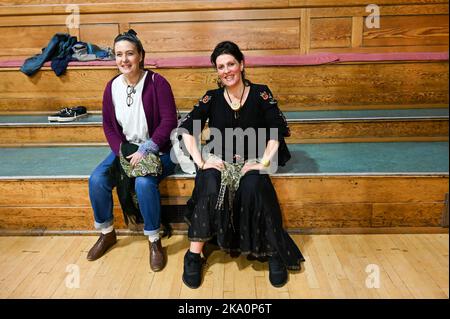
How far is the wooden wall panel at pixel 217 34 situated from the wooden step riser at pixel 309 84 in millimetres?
541

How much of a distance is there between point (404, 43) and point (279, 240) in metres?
2.45

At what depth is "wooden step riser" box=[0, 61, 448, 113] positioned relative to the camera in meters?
3.21

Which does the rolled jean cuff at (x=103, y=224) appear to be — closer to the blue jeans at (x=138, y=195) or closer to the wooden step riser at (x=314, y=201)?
the blue jeans at (x=138, y=195)

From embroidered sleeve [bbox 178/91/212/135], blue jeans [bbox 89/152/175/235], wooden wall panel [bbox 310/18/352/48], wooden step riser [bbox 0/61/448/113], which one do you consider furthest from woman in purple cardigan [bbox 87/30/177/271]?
wooden wall panel [bbox 310/18/352/48]

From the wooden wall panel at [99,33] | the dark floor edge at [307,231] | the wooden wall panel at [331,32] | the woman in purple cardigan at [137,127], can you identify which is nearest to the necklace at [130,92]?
the woman in purple cardigan at [137,127]

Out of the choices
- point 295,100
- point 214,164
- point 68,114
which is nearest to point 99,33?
point 68,114

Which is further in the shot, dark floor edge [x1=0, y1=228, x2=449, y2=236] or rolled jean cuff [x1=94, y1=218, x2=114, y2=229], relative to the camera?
dark floor edge [x1=0, y1=228, x2=449, y2=236]

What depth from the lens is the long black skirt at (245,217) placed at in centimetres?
191

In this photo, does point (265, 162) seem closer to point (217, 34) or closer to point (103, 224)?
point (103, 224)

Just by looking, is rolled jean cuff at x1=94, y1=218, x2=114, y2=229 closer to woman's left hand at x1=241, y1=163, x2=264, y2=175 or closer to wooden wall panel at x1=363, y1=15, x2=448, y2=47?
woman's left hand at x1=241, y1=163, x2=264, y2=175

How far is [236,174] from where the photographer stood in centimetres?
197

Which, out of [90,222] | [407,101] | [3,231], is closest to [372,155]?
[407,101]

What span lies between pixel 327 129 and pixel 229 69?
1.21 meters

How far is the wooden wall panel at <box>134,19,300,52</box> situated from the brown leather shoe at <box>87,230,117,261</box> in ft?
6.54
